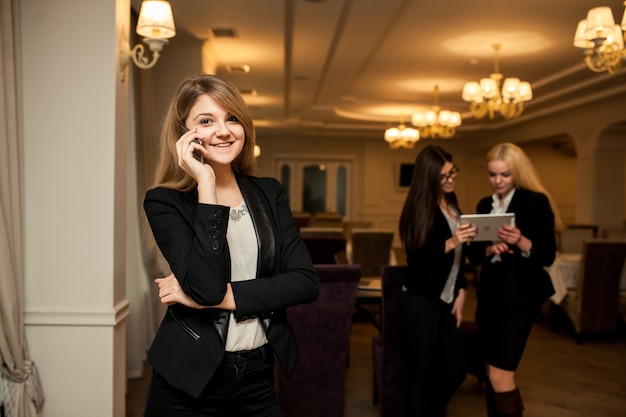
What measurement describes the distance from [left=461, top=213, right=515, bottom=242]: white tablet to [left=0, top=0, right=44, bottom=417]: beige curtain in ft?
6.72

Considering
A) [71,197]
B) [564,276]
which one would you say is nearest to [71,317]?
[71,197]

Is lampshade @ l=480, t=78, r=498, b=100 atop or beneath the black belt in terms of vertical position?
atop

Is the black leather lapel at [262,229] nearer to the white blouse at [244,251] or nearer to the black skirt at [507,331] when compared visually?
the white blouse at [244,251]

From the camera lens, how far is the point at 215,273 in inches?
50.1

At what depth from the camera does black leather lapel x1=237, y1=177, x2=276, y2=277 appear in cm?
143

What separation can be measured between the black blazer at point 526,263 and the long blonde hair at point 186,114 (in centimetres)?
173

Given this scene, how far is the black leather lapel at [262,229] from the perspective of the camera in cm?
143

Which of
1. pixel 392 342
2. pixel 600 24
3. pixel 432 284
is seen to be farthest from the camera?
pixel 600 24

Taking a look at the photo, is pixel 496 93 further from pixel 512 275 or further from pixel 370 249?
pixel 512 275

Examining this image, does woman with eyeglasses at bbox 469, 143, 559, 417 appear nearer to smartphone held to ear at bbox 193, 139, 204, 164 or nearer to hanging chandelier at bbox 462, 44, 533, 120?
smartphone held to ear at bbox 193, 139, 204, 164

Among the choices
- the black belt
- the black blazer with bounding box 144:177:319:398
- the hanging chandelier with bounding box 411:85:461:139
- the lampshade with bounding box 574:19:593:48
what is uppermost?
the lampshade with bounding box 574:19:593:48

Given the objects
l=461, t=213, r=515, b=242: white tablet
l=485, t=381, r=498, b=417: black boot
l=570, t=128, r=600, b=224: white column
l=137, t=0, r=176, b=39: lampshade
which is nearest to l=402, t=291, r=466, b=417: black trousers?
l=485, t=381, r=498, b=417: black boot

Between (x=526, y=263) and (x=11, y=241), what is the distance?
233 centimetres

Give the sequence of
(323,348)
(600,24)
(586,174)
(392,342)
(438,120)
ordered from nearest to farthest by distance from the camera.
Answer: (323,348), (392,342), (600,24), (438,120), (586,174)
